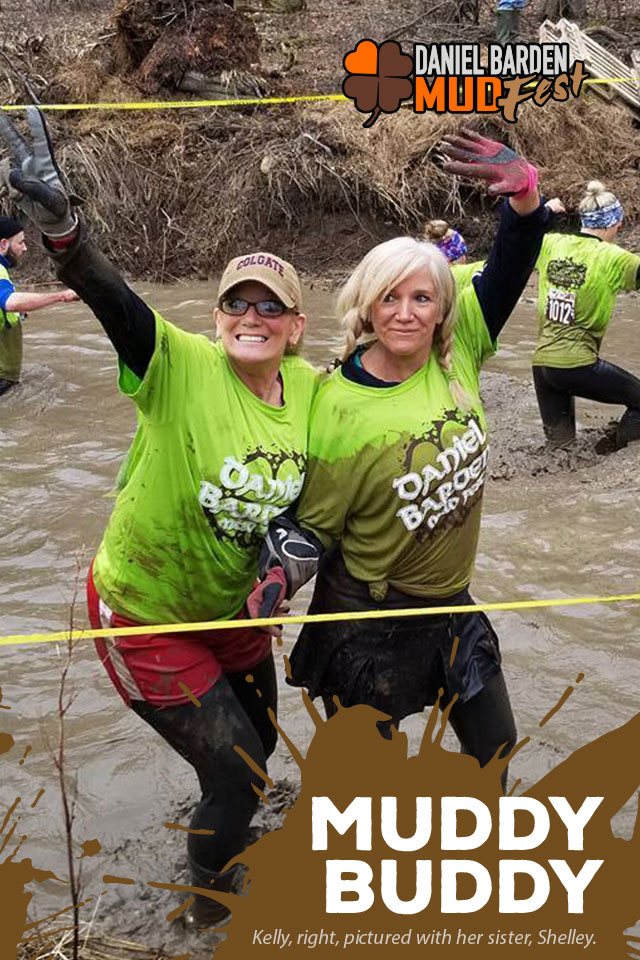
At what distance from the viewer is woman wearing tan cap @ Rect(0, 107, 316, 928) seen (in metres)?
2.74

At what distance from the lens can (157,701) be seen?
2910 mm

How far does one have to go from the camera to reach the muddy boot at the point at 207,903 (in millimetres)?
3105

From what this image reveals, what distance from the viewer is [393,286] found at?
9.46 ft

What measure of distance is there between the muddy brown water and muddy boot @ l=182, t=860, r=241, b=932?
4.7 inches

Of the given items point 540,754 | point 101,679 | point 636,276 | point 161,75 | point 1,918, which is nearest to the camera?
point 1,918

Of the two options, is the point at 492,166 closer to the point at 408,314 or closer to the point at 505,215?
the point at 505,215

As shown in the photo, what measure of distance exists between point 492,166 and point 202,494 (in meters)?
1.27

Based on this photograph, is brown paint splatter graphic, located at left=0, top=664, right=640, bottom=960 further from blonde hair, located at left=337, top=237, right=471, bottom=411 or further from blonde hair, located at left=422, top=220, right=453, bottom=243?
blonde hair, located at left=422, top=220, right=453, bottom=243

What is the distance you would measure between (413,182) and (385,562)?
12.0 m

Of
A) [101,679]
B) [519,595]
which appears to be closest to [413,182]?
[519,595]

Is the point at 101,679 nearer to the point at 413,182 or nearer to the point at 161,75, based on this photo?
the point at 413,182

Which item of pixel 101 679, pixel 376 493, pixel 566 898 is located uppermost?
pixel 376 493

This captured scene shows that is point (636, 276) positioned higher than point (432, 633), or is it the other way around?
point (636, 276)

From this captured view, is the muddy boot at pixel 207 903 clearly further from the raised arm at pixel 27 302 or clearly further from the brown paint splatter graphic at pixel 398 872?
the raised arm at pixel 27 302
